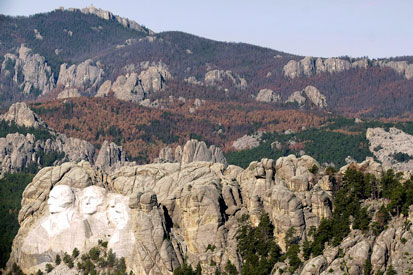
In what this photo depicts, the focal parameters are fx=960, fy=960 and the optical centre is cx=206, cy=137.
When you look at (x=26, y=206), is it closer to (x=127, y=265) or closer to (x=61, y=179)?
(x=61, y=179)

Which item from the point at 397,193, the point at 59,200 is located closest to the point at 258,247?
the point at 397,193

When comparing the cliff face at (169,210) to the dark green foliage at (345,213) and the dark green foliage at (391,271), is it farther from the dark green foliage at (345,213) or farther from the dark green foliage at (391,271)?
the dark green foliage at (391,271)

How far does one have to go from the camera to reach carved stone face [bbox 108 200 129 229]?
144 m

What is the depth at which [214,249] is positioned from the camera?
141000 millimetres

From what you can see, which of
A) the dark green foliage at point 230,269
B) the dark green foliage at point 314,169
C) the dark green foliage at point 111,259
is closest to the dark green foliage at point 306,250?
the dark green foliage at point 230,269

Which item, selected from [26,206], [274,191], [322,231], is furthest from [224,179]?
[26,206]

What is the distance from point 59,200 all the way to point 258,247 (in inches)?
1260

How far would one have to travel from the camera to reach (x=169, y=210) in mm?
145875

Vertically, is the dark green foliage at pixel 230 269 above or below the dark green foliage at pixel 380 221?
below

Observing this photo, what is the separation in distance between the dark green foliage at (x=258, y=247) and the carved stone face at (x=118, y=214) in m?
17.3

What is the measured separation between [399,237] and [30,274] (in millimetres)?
54932

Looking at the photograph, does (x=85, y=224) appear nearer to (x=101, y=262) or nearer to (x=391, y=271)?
(x=101, y=262)

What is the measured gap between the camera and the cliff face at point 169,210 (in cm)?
14038

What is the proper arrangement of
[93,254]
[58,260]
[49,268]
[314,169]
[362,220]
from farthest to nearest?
[314,169], [58,260], [49,268], [93,254], [362,220]
